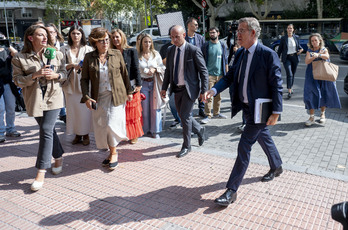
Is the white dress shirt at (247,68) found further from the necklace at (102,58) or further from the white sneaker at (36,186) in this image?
the white sneaker at (36,186)

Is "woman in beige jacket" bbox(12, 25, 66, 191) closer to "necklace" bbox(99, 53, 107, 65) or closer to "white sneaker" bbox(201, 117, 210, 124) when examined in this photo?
"necklace" bbox(99, 53, 107, 65)

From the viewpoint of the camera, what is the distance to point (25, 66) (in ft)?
13.6

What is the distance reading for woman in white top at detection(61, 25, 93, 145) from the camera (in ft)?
18.0

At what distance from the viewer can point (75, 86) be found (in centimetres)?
564

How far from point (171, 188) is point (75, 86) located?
102 inches

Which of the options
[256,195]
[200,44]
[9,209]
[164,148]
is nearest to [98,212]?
[9,209]

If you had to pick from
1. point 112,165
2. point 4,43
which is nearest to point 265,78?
point 112,165

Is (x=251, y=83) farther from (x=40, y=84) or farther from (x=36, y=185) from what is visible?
(x=36, y=185)

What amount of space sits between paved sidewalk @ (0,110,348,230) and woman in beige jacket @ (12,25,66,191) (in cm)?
49

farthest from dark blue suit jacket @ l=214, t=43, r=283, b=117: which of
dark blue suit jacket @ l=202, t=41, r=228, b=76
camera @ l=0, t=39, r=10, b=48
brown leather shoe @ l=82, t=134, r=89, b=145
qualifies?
camera @ l=0, t=39, r=10, b=48

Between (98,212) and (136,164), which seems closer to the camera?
(98,212)

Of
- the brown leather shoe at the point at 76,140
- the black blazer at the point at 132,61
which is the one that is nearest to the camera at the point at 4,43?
the brown leather shoe at the point at 76,140

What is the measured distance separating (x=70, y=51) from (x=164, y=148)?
7.29ft

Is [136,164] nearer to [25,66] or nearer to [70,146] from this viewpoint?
[70,146]
